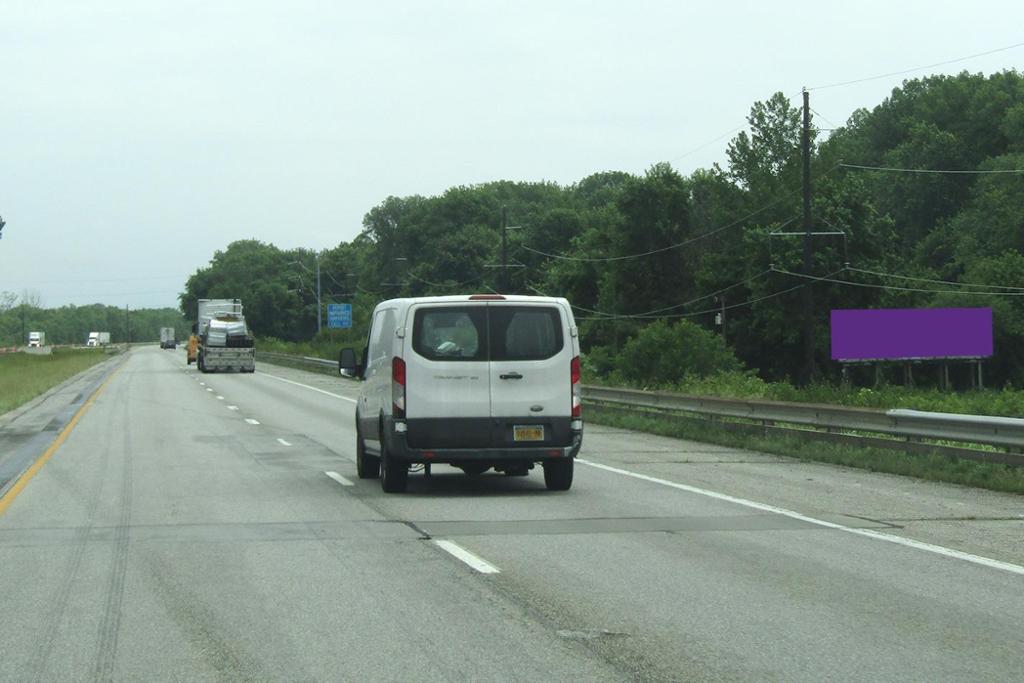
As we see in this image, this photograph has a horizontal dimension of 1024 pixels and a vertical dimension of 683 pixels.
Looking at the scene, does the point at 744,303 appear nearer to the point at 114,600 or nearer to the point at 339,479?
the point at 339,479

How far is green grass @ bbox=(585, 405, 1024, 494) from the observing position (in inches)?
614

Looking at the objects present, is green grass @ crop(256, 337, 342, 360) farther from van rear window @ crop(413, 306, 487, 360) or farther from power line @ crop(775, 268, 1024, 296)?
van rear window @ crop(413, 306, 487, 360)

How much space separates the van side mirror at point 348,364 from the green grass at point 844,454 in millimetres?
6593

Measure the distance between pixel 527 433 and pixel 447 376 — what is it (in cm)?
105

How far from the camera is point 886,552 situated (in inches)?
415

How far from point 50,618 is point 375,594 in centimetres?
197

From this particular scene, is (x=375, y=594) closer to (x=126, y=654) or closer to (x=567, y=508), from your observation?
(x=126, y=654)

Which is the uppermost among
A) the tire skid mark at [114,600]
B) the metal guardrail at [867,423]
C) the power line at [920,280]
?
the power line at [920,280]

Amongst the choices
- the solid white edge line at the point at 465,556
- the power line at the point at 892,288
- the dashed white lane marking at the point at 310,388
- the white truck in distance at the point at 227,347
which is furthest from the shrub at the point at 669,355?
the solid white edge line at the point at 465,556

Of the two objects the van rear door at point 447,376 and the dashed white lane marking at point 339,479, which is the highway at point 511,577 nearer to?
the dashed white lane marking at point 339,479

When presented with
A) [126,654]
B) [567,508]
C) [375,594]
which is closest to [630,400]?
[567,508]

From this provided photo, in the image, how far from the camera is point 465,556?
34.0 ft

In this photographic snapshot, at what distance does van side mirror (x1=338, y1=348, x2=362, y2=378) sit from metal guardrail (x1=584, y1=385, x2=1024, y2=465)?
6.91 metres

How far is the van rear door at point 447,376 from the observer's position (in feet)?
47.5
